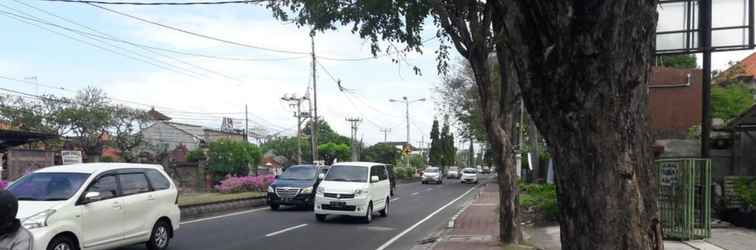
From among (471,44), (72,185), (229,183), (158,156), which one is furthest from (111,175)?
(158,156)

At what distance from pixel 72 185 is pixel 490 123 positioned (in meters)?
7.20

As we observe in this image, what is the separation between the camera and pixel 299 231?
1523 cm

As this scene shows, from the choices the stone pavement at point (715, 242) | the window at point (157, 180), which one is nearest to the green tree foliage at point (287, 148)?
the stone pavement at point (715, 242)

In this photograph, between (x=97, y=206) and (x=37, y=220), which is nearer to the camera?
(x=37, y=220)

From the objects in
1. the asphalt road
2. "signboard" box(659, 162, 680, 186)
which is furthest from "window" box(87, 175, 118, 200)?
"signboard" box(659, 162, 680, 186)

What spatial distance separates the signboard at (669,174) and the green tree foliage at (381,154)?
5983cm

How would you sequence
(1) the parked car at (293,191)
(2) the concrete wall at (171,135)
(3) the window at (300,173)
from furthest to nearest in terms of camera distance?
(2) the concrete wall at (171,135)
(3) the window at (300,173)
(1) the parked car at (293,191)

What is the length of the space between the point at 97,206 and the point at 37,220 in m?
1.21

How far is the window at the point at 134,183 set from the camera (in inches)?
419

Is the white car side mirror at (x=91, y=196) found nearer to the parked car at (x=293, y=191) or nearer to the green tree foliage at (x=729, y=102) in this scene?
the parked car at (x=293, y=191)

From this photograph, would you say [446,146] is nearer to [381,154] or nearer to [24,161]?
[381,154]

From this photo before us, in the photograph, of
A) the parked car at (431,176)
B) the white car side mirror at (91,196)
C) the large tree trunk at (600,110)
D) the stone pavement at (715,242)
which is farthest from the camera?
the parked car at (431,176)

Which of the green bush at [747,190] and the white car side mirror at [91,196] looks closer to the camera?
the white car side mirror at [91,196]

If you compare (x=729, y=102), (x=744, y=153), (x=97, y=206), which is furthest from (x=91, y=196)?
(x=729, y=102)
